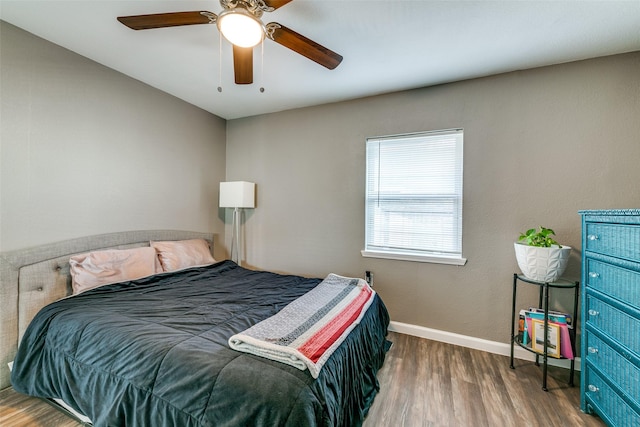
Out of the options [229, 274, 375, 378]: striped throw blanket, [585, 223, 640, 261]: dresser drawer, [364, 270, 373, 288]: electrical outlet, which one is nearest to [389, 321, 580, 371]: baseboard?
[364, 270, 373, 288]: electrical outlet

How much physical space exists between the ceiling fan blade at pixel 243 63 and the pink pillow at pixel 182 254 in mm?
1798

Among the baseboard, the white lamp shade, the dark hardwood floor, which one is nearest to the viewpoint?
the dark hardwood floor

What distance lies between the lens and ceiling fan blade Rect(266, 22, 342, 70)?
146cm

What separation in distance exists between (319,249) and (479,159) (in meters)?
1.89

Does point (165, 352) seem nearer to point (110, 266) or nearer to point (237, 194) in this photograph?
point (110, 266)

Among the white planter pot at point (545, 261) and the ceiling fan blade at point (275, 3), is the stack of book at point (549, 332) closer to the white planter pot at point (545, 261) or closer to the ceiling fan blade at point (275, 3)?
the white planter pot at point (545, 261)

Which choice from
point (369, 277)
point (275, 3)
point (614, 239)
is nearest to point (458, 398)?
point (369, 277)

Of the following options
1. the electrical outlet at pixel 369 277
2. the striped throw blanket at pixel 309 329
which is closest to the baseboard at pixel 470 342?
the electrical outlet at pixel 369 277

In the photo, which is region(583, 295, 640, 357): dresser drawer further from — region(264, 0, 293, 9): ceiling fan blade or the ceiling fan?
region(264, 0, 293, 9): ceiling fan blade

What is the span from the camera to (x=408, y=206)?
276 centimetres

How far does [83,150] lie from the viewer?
7.36 feet

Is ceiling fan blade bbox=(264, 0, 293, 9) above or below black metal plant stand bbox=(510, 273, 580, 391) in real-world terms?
above

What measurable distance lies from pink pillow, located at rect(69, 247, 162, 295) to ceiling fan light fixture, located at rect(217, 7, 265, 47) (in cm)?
198

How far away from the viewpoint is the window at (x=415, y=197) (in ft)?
8.40
